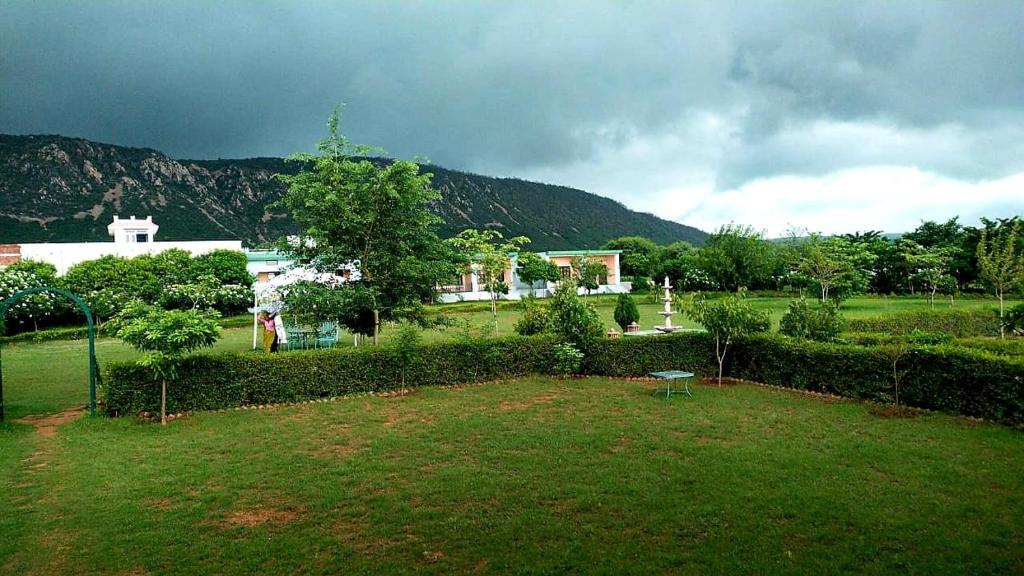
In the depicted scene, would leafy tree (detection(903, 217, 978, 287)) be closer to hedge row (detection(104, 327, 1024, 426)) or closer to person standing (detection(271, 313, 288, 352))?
hedge row (detection(104, 327, 1024, 426))

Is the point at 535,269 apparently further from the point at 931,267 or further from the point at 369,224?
the point at 369,224

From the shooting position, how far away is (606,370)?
13398 millimetres

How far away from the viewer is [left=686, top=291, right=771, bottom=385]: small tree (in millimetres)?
12219

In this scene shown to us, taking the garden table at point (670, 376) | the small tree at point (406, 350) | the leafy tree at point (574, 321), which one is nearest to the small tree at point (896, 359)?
the garden table at point (670, 376)

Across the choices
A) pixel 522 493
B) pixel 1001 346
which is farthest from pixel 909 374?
pixel 522 493

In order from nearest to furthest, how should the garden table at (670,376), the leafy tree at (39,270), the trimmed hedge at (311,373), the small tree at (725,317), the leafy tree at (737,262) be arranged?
the trimmed hedge at (311,373)
the garden table at (670,376)
the small tree at (725,317)
the leafy tree at (39,270)
the leafy tree at (737,262)

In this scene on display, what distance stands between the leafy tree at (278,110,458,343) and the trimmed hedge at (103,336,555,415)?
4.72 ft

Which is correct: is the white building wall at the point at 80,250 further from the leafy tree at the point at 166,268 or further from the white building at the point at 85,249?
the leafy tree at the point at 166,268

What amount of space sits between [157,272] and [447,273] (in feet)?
85.2

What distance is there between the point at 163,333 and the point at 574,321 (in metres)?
7.90

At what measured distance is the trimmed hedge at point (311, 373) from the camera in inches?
407

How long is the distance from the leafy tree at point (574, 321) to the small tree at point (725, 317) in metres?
2.08

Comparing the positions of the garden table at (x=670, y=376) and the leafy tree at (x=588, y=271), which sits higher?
the leafy tree at (x=588, y=271)

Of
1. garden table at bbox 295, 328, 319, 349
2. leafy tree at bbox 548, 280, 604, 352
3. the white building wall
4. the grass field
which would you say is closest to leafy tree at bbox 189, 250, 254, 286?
the white building wall
